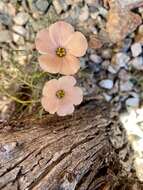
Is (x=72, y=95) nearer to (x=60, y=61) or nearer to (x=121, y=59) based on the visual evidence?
(x=60, y=61)

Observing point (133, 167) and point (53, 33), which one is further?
point (133, 167)

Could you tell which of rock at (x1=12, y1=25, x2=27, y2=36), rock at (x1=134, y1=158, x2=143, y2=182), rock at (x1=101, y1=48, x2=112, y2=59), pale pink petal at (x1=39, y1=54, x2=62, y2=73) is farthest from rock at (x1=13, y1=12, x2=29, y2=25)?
rock at (x1=134, y1=158, x2=143, y2=182)

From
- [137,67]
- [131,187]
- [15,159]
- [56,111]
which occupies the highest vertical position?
[137,67]

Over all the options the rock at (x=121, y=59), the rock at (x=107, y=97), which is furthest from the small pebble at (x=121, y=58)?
the rock at (x=107, y=97)

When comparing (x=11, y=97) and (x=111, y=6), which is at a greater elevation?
(x=111, y=6)

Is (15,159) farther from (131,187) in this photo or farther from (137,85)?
(137,85)

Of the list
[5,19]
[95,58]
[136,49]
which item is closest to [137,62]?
[136,49]

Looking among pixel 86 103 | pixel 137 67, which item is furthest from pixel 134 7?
pixel 86 103
